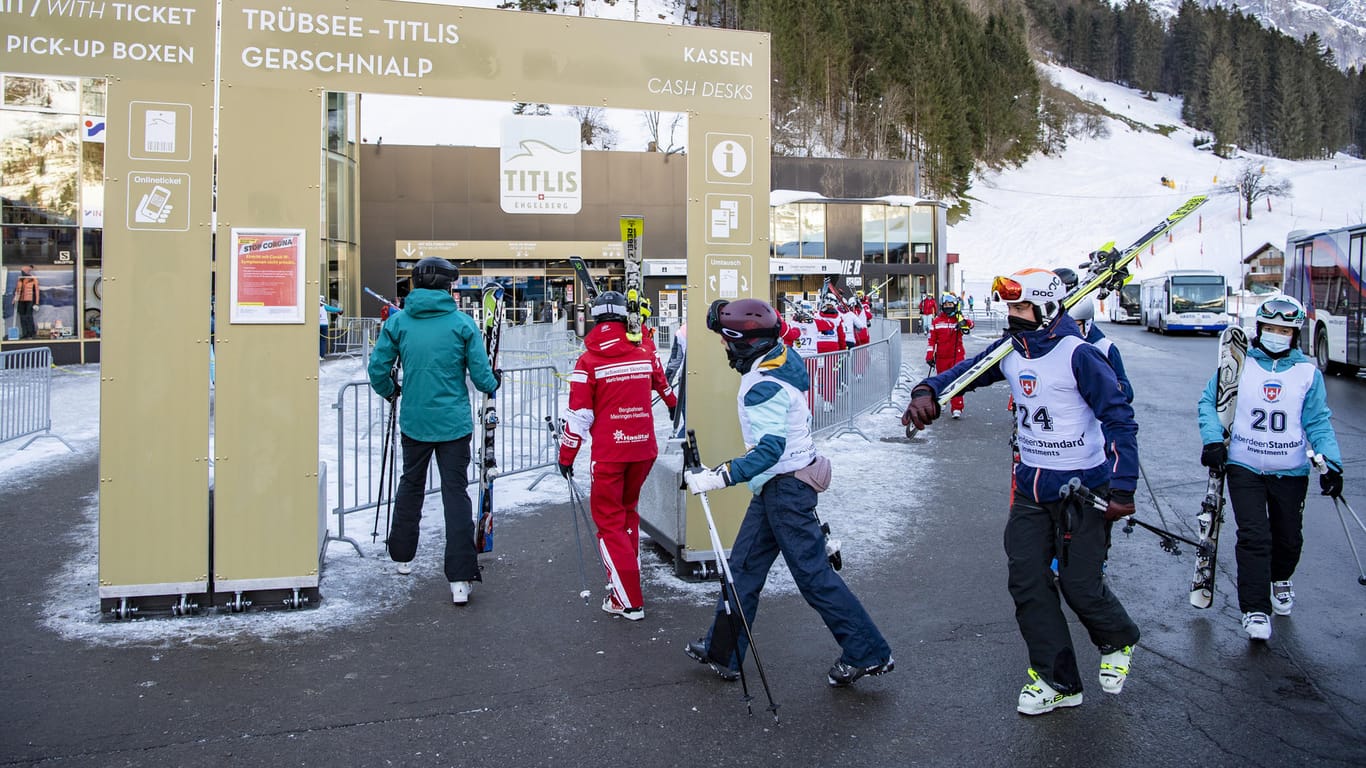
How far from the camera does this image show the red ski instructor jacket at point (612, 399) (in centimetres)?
566

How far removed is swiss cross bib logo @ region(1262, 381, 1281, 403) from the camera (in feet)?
17.4

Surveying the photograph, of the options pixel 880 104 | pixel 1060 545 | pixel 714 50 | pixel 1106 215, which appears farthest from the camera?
pixel 1106 215

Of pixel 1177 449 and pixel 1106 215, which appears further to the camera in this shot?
pixel 1106 215

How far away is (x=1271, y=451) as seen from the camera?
5.27m

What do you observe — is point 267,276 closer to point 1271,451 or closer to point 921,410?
point 921,410

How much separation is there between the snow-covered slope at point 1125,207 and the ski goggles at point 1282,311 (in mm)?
61727

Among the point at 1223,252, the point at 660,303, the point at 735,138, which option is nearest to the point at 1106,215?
the point at 1223,252

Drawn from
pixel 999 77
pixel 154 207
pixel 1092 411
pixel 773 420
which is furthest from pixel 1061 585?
pixel 999 77

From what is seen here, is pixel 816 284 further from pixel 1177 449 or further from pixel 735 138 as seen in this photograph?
pixel 735 138

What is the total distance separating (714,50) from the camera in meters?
6.34

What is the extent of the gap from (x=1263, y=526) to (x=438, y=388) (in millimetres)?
4683

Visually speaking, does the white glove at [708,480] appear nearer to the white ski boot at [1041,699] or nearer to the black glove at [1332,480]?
the white ski boot at [1041,699]

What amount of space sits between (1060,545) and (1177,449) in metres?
8.61

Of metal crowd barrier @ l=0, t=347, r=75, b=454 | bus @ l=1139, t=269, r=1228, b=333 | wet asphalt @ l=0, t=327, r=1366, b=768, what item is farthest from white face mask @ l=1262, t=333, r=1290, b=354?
bus @ l=1139, t=269, r=1228, b=333
